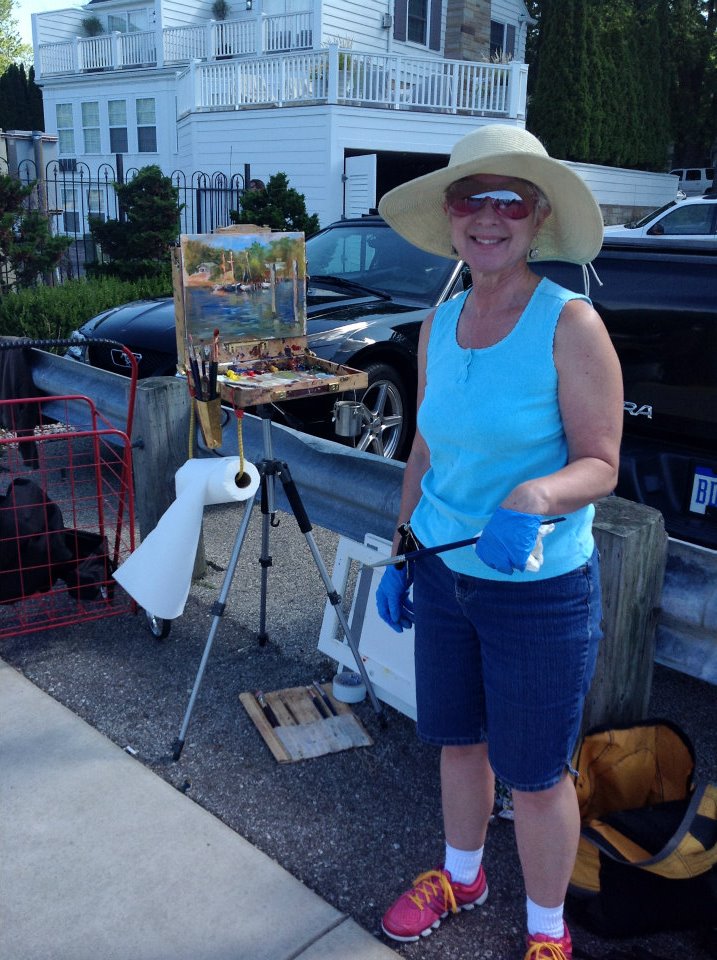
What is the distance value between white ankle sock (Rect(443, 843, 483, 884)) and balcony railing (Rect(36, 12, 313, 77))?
21902mm

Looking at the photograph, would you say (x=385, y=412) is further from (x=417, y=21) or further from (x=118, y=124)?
(x=118, y=124)

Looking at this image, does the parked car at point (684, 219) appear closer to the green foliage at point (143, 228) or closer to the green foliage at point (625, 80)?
the green foliage at point (143, 228)

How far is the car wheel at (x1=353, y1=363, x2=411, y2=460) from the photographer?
6.22 meters

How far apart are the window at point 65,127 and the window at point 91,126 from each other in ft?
1.98

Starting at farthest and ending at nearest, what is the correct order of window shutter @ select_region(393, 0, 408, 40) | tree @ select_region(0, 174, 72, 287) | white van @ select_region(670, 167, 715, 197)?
white van @ select_region(670, 167, 715, 197) < window shutter @ select_region(393, 0, 408, 40) < tree @ select_region(0, 174, 72, 287)

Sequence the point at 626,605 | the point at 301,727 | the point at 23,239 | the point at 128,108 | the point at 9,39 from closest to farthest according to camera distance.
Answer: the point at 626,605 < the point at 301,727 < the point at 23,239 < the point at 128,108 < the point at 9,39

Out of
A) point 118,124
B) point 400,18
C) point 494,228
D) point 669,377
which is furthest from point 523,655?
point 118,124

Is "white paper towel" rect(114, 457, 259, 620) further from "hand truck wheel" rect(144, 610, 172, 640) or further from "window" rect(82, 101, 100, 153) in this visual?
"window" rect(82, 101, 100, 153)

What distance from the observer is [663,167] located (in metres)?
31.5

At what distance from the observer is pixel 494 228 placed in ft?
6.77

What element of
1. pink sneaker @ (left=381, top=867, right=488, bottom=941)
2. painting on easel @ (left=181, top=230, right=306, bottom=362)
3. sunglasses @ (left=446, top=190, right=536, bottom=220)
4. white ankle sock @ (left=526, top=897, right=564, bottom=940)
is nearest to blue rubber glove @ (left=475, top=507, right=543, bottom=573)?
sunglasses @ (left=446, top=190, right=536, bottom=220)

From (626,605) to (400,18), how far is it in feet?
80.8

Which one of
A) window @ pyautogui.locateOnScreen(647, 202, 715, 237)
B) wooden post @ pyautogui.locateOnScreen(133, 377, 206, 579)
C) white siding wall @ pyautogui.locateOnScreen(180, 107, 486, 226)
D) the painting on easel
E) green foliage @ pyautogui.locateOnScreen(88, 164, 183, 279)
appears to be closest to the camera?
the painting on easel

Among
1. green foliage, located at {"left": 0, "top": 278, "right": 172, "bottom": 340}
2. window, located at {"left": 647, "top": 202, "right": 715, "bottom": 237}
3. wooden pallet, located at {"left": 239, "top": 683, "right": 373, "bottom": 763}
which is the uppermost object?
window, located at {"left": 647, "top": 202, "right": 715, "bottom": 237}
